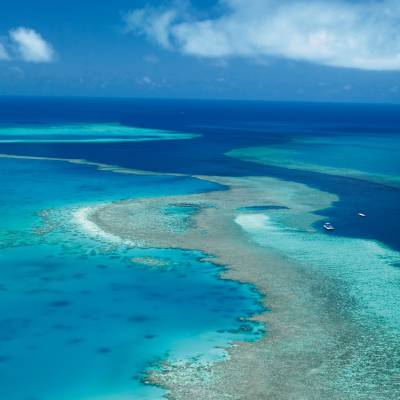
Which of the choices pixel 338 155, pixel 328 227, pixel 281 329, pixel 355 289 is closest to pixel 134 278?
pixel 281 329

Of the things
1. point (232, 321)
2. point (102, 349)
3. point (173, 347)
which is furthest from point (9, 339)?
point (232, 321)

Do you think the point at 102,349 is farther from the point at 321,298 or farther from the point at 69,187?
the point at 69,187

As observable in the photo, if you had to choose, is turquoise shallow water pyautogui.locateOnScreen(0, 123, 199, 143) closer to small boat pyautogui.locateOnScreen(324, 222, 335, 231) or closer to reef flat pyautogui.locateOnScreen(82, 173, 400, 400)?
reef flat pyautogui.locateOnScreen(82, 173, 400, 400)

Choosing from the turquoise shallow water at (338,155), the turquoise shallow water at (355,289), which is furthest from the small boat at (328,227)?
the turquoise shallow water at (338,155)

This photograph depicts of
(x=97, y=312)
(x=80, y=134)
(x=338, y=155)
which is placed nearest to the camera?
(x=97, y=312)

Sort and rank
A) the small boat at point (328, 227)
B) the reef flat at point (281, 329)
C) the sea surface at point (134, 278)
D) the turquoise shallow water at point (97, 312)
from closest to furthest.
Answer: the reef flat at point (281, 329) → the turquoise shallow water at point (97, 312) → the sea surface at point (134, 278) → the small boat at point (328, 227)

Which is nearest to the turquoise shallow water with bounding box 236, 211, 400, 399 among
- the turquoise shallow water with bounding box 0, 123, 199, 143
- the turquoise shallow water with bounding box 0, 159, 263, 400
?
the turquoise shallow water with bounding box 0, 159, 263, 400

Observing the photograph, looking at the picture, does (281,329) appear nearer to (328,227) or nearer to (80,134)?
(328,227)

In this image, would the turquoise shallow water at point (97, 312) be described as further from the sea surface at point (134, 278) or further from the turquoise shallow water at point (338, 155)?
the turquoise shallow water at point (338, 155)
